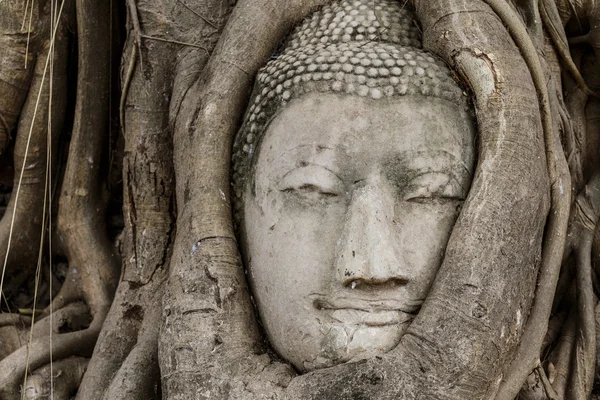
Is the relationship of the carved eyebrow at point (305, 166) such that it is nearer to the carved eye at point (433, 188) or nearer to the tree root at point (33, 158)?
the carved eye at point (433, 188)

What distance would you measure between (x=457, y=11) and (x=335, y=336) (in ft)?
2.92

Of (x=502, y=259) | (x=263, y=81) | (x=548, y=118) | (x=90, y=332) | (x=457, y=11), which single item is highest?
(x=457, y=11)

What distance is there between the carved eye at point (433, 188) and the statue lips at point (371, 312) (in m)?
0.26

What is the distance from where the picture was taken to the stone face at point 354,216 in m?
2.01

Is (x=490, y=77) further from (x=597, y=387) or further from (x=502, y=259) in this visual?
(x=597, y=387)

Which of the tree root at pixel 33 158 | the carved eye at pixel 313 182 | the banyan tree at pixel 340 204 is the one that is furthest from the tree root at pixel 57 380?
the carved eye at pixel 313 182

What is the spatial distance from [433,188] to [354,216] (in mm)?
214

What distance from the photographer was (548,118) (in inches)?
87.2

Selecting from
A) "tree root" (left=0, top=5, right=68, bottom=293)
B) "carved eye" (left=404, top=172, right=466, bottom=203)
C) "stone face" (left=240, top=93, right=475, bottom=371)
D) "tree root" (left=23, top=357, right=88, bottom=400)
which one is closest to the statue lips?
"stone face" (left=240, top=93, right=475, bottom=371)

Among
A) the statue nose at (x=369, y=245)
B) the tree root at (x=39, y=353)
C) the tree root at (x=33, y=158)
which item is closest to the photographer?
the statue nose at (x=369, y=245)

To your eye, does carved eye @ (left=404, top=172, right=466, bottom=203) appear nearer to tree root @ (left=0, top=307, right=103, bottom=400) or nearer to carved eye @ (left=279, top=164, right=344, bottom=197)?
carved eye @ (left=279, top=164, right=344, bottom=197)

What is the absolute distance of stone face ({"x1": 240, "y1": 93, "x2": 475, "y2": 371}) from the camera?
79.2 inches

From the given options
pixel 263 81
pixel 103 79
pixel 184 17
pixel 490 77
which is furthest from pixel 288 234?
pixel 103 79

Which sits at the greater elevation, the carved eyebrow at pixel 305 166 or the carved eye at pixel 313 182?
the carved eyebrow at pixel 305 166
